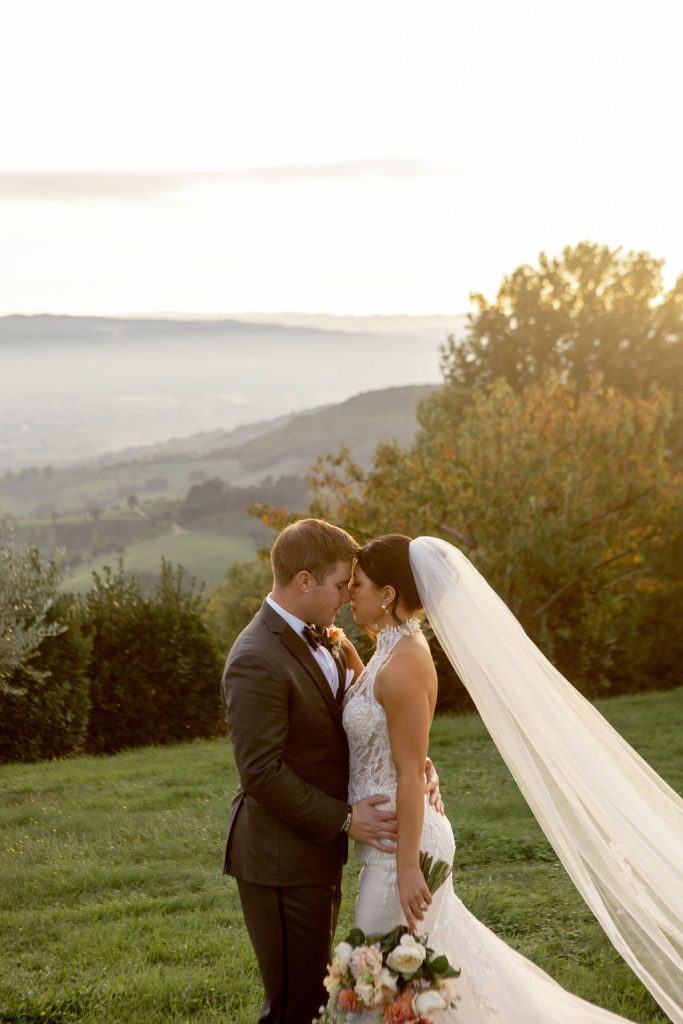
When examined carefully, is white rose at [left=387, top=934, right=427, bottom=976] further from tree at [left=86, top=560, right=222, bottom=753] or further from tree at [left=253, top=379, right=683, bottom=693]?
tree at [left=253, top=379, right=683, bottom=693]

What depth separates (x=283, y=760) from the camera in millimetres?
4965

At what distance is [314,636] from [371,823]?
880mm

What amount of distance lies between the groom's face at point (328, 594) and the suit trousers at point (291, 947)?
4.04 feet

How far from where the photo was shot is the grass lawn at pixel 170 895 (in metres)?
6.79

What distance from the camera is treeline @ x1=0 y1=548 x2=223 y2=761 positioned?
57.3 ft

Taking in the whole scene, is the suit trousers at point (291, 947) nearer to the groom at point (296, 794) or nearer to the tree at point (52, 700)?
the groom at point (296, 794)

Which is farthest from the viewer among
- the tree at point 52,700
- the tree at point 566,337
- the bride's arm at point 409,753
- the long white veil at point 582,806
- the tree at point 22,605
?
the tree at point 566,337

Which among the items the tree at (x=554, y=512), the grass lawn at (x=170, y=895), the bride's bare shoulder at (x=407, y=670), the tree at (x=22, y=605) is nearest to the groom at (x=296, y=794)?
the bride's bare shoulder at (x=407, y=670)

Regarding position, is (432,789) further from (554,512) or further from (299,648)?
(554,512)

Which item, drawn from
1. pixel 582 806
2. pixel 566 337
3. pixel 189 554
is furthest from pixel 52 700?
pixel 189 554

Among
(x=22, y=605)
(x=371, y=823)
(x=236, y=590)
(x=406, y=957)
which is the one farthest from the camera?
(x=236, y=590)

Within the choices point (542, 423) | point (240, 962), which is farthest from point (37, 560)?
point (542, 423)

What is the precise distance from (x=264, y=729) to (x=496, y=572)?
18.0 meters

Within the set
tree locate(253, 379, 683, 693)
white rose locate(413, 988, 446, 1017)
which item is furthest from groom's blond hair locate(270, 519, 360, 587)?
tree locate(253, 379, 683, 693)
